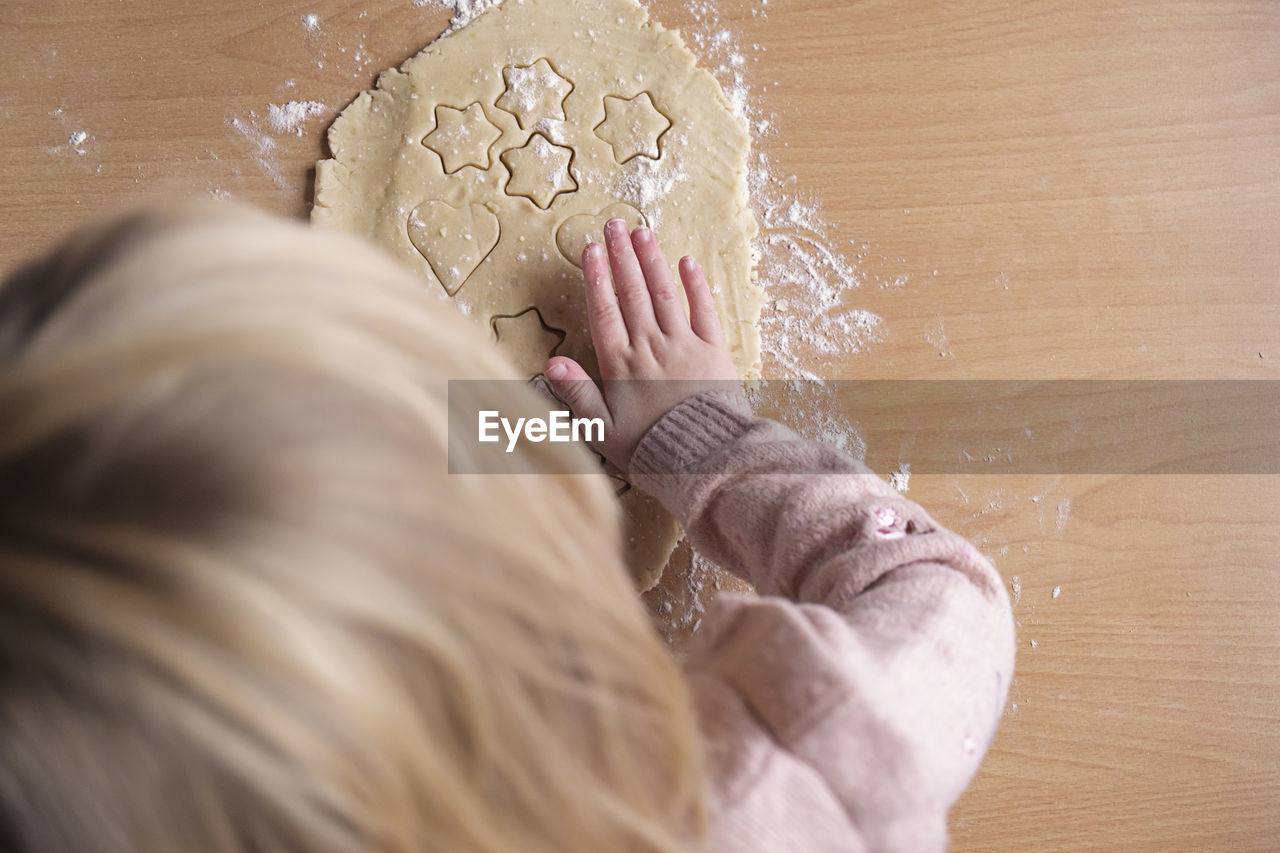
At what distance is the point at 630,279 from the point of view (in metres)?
0.80

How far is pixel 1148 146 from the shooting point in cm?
90

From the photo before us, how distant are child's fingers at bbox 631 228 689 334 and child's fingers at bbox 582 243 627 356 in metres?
0.04

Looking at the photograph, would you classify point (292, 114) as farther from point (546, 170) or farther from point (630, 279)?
point (630, 279)

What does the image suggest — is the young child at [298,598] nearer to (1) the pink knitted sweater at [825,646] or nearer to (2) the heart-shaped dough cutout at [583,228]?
(1) the pink knitted sweater at [825,646]

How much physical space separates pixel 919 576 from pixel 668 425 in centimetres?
26

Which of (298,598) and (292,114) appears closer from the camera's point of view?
(298,598)

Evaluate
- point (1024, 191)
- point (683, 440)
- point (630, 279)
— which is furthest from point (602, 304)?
point (1024, 191)

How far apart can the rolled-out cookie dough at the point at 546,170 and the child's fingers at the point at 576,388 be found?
0.11 ft

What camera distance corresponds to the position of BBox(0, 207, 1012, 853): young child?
315 mm

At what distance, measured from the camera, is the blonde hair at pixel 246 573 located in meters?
0.31

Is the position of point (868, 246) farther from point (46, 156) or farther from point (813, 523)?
point (46, 156)

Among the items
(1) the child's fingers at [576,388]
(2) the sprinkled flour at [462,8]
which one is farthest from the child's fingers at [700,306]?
(2) the sprinkled flour at [462,8]

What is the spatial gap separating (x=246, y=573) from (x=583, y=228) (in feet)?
1.91

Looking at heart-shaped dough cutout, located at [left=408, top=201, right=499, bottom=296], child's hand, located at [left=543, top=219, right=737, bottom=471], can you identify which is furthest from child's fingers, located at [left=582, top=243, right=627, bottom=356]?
heart-shaped dough cutout, located at [left=408, top=201, right=499, bottom=296]
